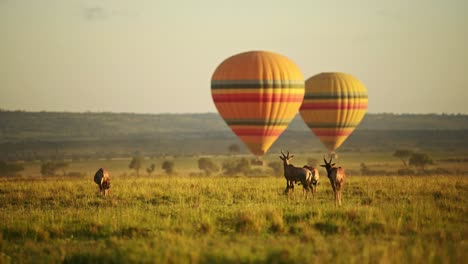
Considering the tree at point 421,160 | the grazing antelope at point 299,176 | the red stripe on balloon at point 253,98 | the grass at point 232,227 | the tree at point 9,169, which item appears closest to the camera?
the grass at point 232,227

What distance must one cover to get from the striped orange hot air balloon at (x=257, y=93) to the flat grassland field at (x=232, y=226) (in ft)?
42.5

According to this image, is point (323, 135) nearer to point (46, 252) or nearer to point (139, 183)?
point (139, 183)

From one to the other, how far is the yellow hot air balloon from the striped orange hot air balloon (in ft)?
33.4

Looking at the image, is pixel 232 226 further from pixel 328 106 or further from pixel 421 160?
pixel 421 160

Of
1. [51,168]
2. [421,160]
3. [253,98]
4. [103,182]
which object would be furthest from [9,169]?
[103,182]

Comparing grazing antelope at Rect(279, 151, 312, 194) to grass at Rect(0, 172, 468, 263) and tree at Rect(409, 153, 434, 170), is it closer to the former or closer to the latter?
Answer: grass at Rect(0, 172, 468, 263)

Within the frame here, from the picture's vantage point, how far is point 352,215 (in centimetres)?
2388

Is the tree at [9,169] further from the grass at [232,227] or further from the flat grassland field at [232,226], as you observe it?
the grass at [232,227]

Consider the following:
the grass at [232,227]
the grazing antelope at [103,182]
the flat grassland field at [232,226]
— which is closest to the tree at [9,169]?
the flat grassland field at [232,226]

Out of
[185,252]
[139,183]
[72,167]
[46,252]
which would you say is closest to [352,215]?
[185,252]

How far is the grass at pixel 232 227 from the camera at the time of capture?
18000mm

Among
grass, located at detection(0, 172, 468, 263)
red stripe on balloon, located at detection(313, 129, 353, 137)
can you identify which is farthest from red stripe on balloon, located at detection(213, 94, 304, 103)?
grass, located at detection(0, 172, 468, 263)

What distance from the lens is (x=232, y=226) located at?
23.0 m

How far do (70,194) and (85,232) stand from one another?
11.1 m
